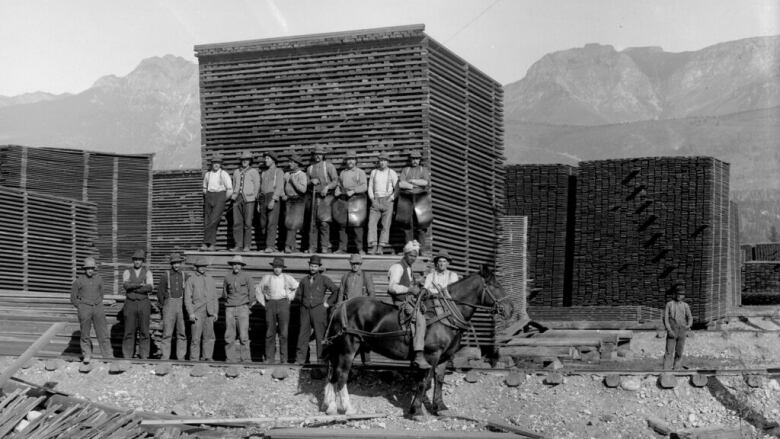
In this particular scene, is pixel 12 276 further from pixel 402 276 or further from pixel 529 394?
pixel 529 394

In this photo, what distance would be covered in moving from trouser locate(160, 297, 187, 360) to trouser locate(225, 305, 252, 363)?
760 mm

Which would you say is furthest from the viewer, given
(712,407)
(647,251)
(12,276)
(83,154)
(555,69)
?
(555,69)

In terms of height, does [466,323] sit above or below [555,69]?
below

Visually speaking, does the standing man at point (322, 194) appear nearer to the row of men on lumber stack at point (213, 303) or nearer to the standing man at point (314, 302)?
the row of men on lumber stack at point (213, 303)

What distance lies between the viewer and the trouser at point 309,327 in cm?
1630

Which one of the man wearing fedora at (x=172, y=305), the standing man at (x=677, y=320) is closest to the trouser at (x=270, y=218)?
the man wearing fedora at (x=172, y=305)

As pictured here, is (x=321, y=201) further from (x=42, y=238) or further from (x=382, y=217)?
(x=42, y=238)

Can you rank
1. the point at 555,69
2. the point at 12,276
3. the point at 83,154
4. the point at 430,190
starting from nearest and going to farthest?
the point at 430,190
the point at 12,276
the point at 83,154
the point at 555,69

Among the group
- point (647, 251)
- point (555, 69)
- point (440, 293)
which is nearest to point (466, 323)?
point (440, 293)

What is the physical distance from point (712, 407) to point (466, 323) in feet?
11.7

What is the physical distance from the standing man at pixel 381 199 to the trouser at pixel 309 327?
6.93 ft

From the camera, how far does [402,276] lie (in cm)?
1457

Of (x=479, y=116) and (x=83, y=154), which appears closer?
(x=479, y=116)

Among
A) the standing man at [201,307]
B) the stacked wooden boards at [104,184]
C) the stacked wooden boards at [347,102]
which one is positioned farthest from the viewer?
the stacked wooden boards at [104,184]
